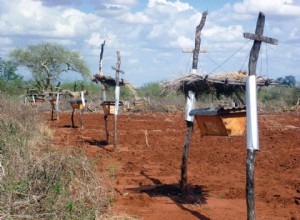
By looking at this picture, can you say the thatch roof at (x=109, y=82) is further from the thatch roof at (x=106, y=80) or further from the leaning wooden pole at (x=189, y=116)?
the leaning wooden pole at (x=189, y=116)

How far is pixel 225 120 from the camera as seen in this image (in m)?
8.88

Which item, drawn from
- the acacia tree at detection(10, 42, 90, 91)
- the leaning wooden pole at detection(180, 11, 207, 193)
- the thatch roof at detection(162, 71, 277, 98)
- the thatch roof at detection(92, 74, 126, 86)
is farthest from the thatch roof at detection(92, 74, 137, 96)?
the acacia tree at detection(10, 42, 90, 91)

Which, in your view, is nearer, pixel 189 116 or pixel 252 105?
pixel 252 105

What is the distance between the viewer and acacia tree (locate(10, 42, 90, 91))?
56969 mm

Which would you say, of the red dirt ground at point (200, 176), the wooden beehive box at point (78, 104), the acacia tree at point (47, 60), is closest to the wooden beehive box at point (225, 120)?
the red dirt ground at point (200, 176)

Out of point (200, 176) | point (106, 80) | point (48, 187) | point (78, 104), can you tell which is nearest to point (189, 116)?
point (200, 176)

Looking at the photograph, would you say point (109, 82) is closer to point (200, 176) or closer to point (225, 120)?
point (200, 176)

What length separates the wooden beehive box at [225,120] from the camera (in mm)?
8867

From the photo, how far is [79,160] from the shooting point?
8.63 m

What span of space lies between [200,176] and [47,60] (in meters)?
46.9

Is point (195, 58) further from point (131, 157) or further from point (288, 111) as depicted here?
point (288, 111)

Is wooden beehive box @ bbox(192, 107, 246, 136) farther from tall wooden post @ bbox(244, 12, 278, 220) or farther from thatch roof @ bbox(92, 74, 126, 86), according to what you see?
thatch roof @ bbox(92, 74, 126, 86)

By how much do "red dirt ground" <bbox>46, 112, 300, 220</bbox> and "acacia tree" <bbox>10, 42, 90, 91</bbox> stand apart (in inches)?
1438

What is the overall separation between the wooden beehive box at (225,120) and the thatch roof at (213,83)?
1.60 ft
